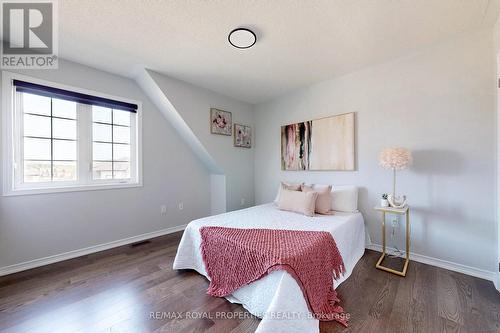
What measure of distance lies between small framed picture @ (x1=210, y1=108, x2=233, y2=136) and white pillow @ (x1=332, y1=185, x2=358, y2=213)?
2.03 metres

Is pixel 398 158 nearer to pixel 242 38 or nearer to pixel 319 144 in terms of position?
pixel 319 144

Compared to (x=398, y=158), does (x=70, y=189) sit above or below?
below

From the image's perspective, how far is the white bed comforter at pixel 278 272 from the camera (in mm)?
1213

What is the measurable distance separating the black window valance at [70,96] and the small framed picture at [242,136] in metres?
1.65

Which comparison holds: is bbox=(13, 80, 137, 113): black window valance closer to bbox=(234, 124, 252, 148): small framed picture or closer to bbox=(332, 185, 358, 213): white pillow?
bbox=(234, 124, 252, 148): small framed picture

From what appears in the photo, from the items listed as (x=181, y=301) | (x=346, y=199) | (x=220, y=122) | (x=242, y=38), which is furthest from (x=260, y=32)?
(x=181, y=301)

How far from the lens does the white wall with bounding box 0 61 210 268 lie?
82.8 inches

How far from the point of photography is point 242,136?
3.78m

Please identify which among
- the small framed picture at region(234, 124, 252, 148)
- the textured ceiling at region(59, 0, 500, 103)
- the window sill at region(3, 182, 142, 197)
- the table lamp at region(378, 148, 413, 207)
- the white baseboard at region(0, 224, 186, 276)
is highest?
the textured ceiling at region(59, 0, 500, 103)

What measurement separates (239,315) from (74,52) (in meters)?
3.12

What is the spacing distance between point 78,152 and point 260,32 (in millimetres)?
2575

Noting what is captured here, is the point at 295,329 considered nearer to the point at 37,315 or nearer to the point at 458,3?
the point at 37,315

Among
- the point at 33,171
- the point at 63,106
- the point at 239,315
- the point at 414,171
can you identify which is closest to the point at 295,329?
the point at 239,315

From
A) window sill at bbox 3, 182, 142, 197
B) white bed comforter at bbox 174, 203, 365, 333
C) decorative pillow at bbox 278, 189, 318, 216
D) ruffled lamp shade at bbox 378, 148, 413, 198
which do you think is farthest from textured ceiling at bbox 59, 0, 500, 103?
white bed comforter at bbox 174, 203, 365, 333
